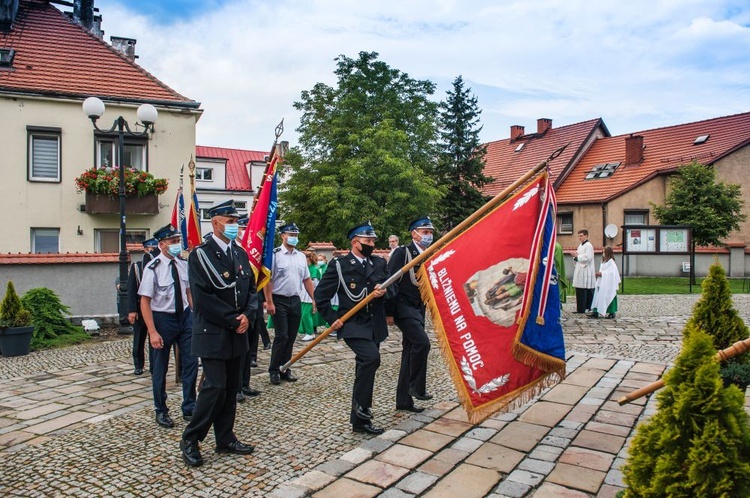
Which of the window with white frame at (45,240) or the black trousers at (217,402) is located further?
the window with white frame at (45,240)

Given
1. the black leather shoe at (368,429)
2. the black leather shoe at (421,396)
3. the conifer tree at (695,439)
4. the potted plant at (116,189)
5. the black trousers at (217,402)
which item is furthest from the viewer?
the potted plant at (116,189)

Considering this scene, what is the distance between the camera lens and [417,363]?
265 inches

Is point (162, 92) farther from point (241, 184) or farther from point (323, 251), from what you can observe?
point (241, 184)

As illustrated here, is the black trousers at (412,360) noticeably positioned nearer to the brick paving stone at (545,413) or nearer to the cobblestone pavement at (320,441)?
the cobblestone pavement at (320,441)

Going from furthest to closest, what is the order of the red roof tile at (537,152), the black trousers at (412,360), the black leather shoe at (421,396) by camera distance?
the red roof tile at (537,152) < the black leather shoe at (421,396) < the black trousers at (412,360)

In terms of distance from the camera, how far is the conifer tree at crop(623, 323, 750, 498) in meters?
2.69

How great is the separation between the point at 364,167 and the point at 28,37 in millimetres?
13755

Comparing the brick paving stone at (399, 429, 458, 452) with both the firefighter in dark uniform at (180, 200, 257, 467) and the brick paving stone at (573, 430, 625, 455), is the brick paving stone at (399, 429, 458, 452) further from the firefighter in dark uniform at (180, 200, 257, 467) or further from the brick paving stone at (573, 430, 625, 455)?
the firefighter in dark uniform at (180, 200, 257, 467)

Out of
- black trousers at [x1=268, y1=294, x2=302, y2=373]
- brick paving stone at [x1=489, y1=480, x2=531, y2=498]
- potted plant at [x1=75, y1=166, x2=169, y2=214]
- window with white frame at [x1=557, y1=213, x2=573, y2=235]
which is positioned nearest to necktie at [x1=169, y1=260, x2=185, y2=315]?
black trousers at [x1=268, y1=294, x2=302, y2=373]

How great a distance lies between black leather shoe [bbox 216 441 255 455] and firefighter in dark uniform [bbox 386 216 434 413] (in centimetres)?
190

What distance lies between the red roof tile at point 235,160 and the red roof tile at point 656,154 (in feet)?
85.2

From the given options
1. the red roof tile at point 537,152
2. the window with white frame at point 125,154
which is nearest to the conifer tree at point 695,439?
the window with white frame at point 125,154

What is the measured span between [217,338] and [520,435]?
292cm

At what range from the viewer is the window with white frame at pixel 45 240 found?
1895cm
